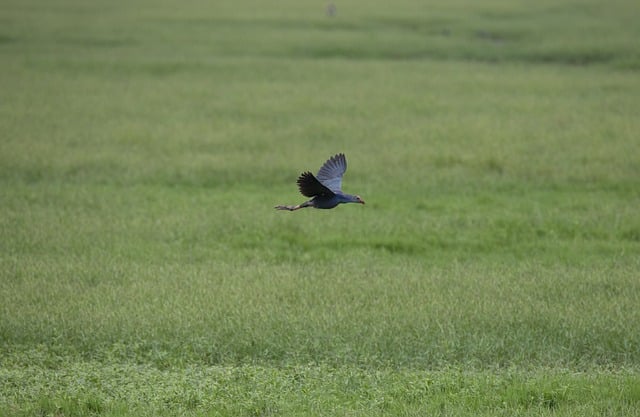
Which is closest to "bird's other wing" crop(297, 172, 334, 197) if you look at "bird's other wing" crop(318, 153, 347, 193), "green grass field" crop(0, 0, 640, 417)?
"bird's other wing" crop(318, 153, 347, 193)

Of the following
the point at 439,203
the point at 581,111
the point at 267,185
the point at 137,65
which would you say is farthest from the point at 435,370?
the point at 137,65

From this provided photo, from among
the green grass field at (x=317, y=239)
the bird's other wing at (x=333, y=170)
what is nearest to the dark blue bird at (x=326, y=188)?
the bird's other wing at (x=333, y=170)

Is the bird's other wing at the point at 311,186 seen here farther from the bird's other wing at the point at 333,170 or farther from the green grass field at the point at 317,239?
the green grass field at the point at 317,239

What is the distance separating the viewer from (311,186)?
5.66m

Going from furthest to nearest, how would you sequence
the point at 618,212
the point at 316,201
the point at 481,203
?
the point at 481,203 < the point at 618,212 < the point at 316,201

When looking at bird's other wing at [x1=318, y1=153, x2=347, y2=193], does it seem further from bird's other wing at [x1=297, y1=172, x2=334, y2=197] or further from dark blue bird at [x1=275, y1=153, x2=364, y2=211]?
bird's other wing at [x1=297, y1=172, x2=334, y2=197]

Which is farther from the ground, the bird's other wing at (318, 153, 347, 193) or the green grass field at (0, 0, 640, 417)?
the bird's other wing at (318, 153, 347, 193)

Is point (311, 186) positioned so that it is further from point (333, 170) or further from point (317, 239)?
point (317, 239)

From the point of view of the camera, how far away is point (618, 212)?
1209 centimetres

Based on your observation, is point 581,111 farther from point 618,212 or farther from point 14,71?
point 14,71

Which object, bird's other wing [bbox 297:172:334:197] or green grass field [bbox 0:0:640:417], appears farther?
green grass field [bbox 0:0:640:417]

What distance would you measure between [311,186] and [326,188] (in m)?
0.12

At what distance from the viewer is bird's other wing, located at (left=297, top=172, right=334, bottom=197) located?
5.54 meters

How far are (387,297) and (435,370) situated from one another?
64.9 inches
